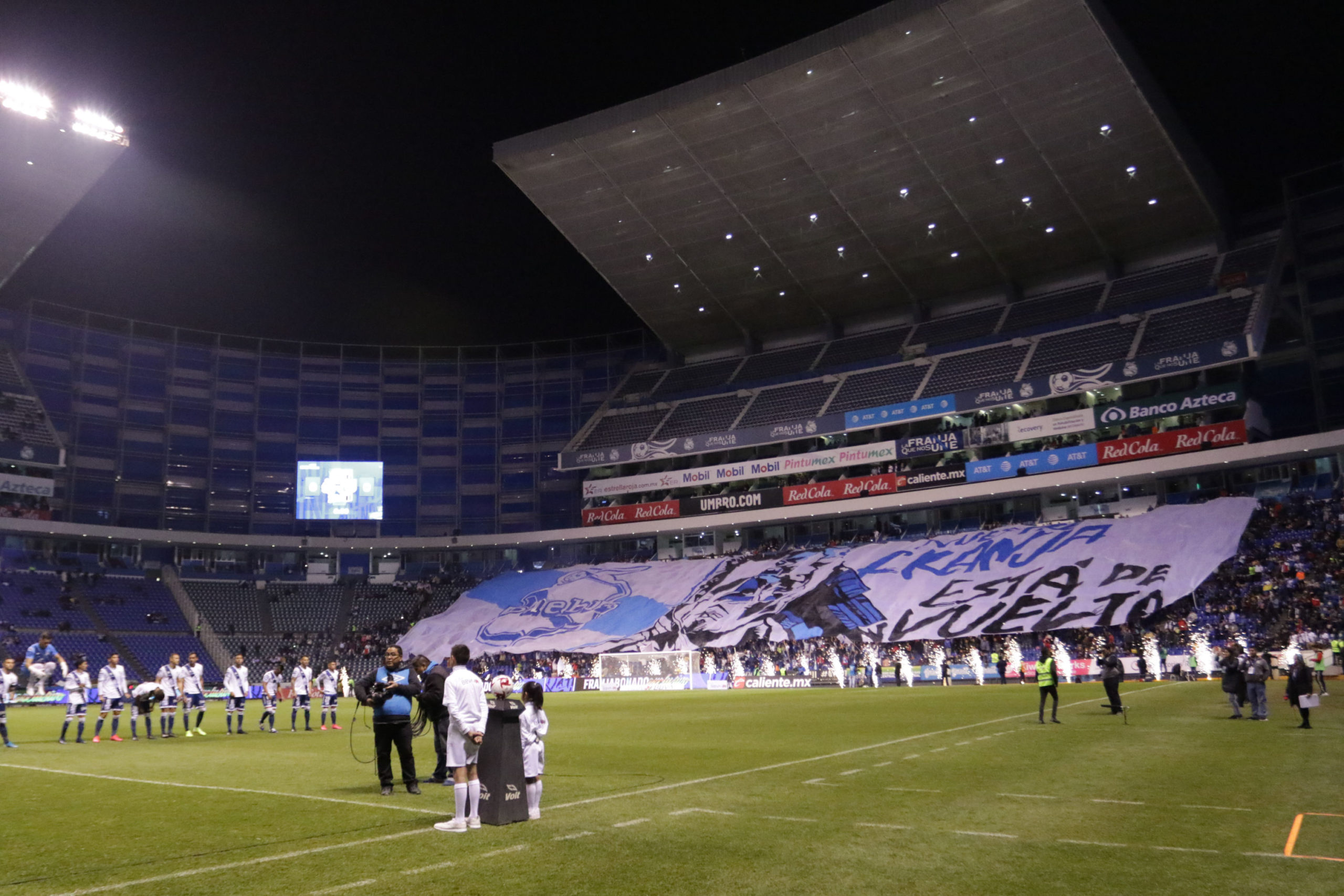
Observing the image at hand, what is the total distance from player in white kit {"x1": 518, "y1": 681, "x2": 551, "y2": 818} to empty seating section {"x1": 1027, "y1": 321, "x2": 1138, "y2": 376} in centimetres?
5400

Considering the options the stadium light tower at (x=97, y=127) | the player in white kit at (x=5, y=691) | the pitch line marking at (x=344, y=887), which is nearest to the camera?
the pitch line marking at (x=344, y=887)

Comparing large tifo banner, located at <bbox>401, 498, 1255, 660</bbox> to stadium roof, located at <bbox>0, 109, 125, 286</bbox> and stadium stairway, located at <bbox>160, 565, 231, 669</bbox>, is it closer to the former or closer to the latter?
stadium stairway, located at <bbox>160, 565, 231, 669</bbox>

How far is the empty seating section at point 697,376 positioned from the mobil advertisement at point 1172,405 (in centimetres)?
2991

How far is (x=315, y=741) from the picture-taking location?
23969 millimetres

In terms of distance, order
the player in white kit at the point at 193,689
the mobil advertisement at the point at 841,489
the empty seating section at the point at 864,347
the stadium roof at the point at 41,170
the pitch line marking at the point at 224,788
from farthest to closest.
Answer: the empty seating section at the point at 864,347 → the mobil advertisement at the point at 841,489 → the stadium roof at the point at 41,170 → the player in white kit at the point at 193,689 → the pitch line marking at the point at 224,788

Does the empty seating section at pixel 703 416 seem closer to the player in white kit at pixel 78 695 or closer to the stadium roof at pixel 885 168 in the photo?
the stadium roof at pixel 885 168

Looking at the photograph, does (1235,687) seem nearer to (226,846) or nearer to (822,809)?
(822,809)

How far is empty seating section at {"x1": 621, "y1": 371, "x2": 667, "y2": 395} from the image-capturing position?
3236 inches

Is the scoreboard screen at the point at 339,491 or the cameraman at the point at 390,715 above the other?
the scoreboard screen at the point at 339,491

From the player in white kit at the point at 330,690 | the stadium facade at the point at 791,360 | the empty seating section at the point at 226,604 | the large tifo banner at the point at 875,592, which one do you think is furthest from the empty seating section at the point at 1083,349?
the empty seating section at the point at 226,604

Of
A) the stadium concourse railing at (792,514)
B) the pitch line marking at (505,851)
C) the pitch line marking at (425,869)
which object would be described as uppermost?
the stadium concourse railing at (792,514)

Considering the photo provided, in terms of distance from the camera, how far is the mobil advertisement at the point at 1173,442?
52.6 m

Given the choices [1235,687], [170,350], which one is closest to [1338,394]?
[1235,687]

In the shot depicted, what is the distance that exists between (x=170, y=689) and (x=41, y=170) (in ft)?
125
